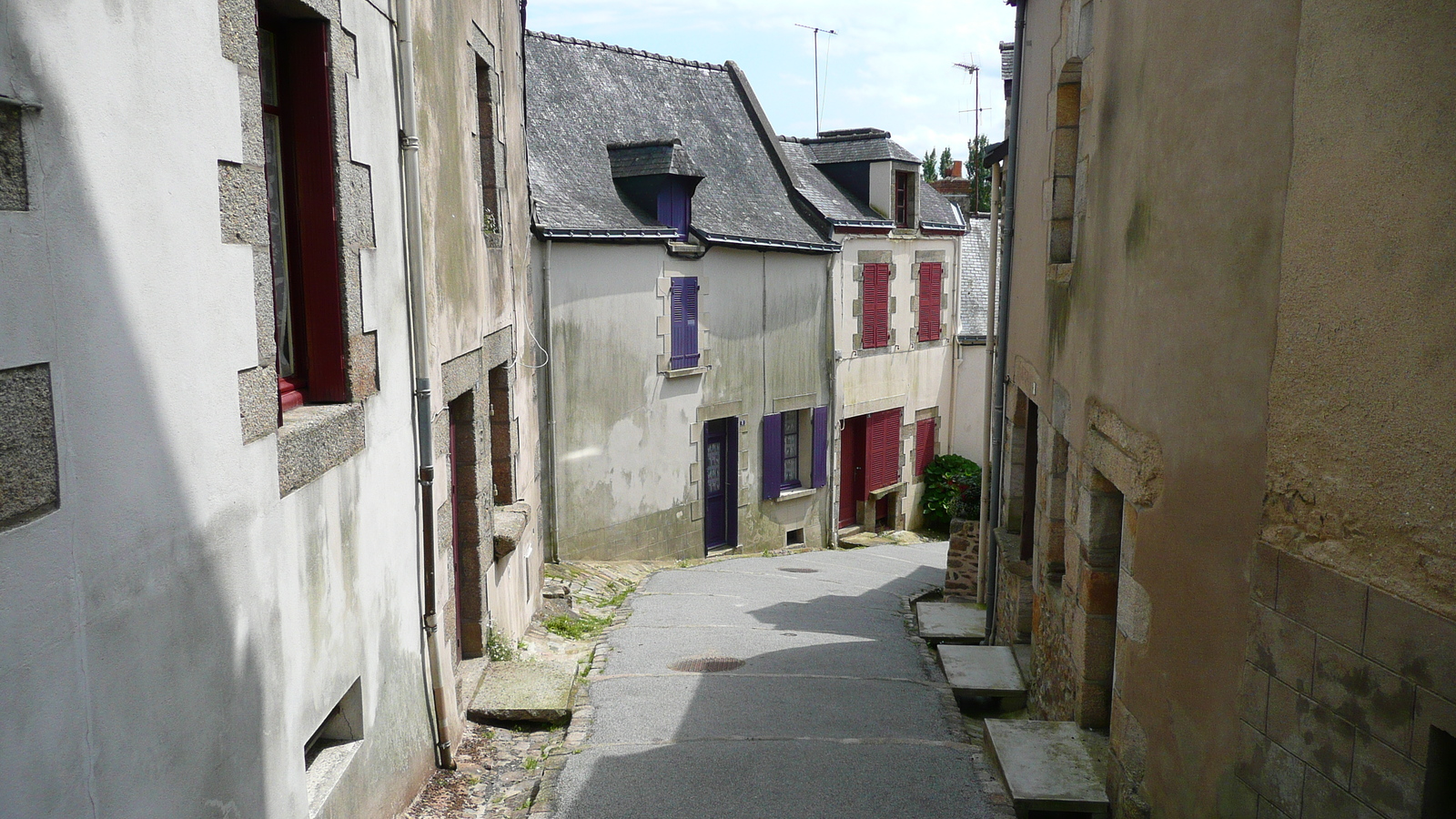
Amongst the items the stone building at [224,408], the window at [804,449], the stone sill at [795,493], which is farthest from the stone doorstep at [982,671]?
the window at [804,449]

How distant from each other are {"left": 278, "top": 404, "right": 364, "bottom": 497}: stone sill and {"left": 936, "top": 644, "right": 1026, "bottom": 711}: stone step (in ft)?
13.6

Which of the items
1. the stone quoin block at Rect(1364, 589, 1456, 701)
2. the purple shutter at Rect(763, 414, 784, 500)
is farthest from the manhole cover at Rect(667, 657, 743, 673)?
the purple shutter at Rect(763, 414, 784, 500)

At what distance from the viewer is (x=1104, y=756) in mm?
4855

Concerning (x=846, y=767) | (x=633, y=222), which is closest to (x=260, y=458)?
(x=846, y=767)

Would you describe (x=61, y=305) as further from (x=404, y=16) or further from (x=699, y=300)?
(x=699, y=300)

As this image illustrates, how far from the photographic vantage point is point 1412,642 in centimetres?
243

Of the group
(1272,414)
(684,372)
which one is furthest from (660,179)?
(1272,414)

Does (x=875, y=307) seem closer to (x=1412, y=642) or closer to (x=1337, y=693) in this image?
(x=1337, y=693)

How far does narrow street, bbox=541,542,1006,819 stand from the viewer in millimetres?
5043

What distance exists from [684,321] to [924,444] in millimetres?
7246

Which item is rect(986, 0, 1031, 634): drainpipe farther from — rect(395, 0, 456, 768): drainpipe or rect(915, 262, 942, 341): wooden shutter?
rect(915, 262, 942, 341): wooden shutter

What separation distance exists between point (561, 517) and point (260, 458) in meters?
9.31

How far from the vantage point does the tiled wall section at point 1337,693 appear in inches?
94.9

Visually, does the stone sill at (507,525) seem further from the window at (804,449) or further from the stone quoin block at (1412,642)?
the window at (804,449)
